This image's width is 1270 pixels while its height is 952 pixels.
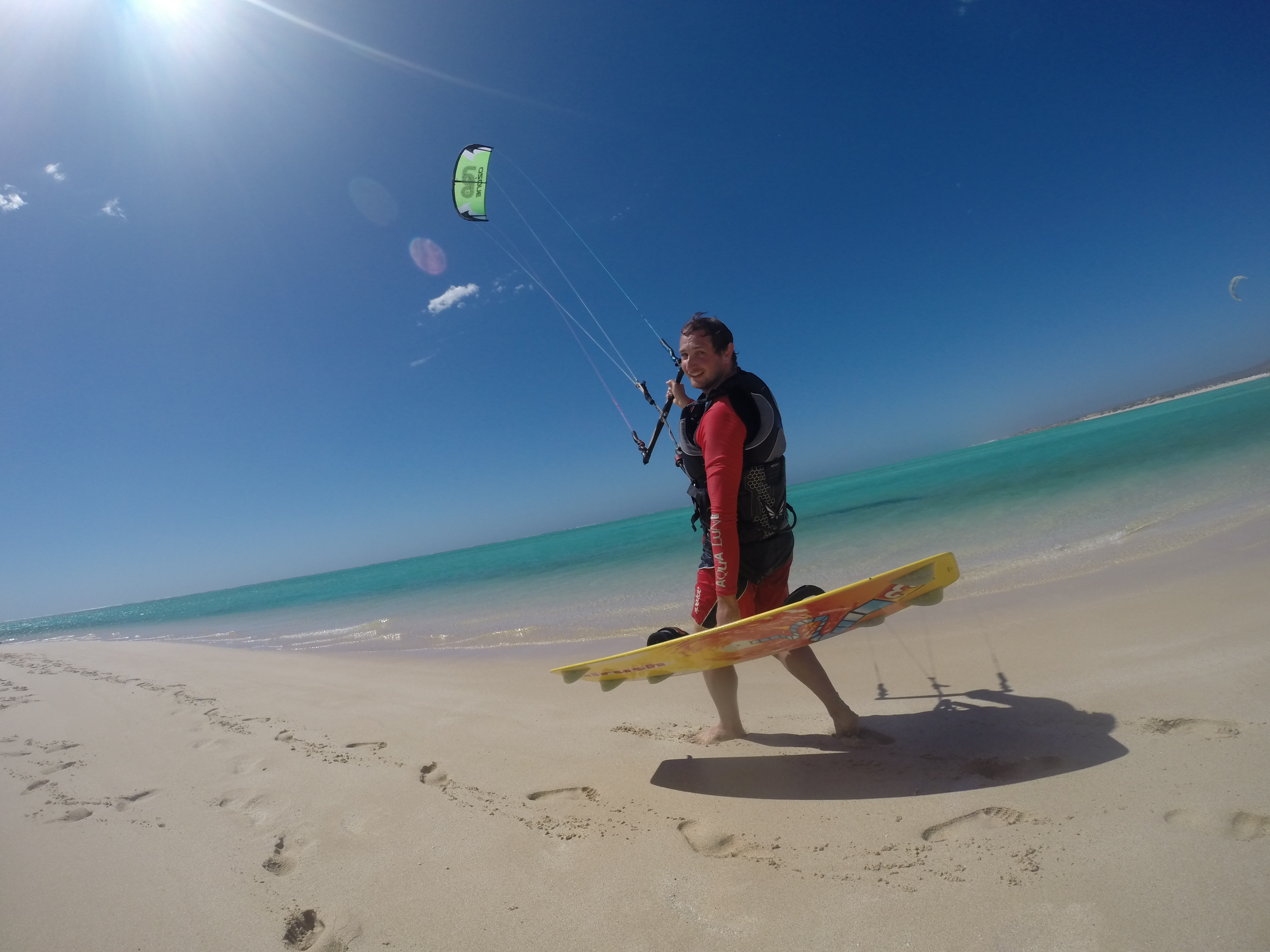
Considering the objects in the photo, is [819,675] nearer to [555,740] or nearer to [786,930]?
[786,930]

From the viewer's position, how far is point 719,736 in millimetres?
3088

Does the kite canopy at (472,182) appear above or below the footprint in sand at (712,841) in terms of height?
above

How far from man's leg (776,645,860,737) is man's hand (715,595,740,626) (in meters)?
0.39

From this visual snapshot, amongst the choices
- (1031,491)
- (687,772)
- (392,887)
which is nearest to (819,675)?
(687,772)

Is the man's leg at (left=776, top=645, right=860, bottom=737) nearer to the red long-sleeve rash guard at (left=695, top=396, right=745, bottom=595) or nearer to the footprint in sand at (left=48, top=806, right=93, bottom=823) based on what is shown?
the red long-sleeve rash guard at (left=695, top=396, right=745, bottom=595)

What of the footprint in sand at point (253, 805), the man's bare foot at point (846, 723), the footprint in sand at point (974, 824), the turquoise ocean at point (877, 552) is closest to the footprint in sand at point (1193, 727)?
the footprint in sand at point (974, 824)

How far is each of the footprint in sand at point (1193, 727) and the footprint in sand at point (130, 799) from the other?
201 inches

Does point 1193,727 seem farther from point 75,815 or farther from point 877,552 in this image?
point 877,552

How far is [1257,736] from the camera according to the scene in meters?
2.11

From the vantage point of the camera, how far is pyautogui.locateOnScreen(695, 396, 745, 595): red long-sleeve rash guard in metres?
2.48

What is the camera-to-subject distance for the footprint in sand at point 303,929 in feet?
5.96

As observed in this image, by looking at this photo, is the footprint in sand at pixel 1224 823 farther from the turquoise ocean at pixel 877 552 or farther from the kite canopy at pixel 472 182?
the kite canopy at pixel 472 182

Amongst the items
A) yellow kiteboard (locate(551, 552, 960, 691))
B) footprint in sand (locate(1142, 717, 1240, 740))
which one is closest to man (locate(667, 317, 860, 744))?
yellow kiteboard (locate(551, 552, 960, 691))

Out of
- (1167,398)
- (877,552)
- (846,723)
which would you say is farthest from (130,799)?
(1167,398)
